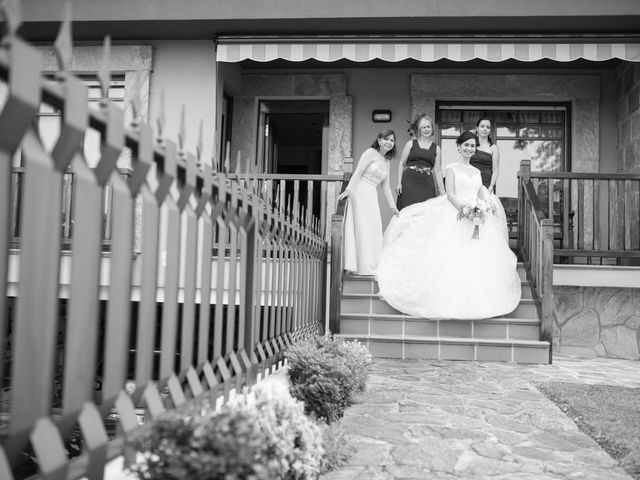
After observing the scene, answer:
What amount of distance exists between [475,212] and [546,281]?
3.44ft

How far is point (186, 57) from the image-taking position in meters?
9.21

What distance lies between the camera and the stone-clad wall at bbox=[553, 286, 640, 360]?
7734mm

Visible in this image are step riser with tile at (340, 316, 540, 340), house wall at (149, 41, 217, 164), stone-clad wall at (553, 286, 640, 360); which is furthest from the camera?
house wall at (149, 41, 217, 164)

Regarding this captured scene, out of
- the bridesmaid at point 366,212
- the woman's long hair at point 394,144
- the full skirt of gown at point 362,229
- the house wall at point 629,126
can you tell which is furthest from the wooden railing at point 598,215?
the full skirt of gown at point 362,229

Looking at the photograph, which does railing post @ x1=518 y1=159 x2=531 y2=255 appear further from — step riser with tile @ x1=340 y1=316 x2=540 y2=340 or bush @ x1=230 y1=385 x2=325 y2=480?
bush @ x1=230 y1=385 x2=325 y2=480

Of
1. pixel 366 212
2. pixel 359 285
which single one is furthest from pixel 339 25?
pixel 359 285

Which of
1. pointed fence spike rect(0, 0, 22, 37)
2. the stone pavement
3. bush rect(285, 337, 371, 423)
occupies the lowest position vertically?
the stone pavement

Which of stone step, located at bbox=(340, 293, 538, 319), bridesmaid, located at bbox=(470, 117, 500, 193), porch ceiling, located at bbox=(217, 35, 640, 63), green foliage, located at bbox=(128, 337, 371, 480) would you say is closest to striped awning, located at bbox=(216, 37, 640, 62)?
porch ceiling, located at bbox=(217, 35, 640, 63)

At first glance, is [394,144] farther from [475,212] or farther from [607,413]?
[607,413]

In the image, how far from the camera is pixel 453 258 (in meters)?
6.90

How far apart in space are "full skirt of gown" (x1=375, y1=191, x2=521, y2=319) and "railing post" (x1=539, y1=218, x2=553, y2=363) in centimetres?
39

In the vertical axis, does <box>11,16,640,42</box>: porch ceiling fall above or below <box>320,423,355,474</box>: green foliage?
above

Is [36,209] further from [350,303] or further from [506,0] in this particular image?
[506,0]

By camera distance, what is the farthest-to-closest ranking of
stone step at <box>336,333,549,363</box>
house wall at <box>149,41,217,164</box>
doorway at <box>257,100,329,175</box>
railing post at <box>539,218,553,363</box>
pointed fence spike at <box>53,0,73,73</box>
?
doorway at <box>257,100,329,175</box>, house wall at <box>149,41,217,164</box>, railing post at <box>539,218,553,363</box>, stone step at <box>336,333,549,363</box>, pointed fence spike at <box>53,0,73,73</box>
